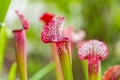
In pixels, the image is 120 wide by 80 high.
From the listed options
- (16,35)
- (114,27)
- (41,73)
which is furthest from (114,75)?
(114,27)

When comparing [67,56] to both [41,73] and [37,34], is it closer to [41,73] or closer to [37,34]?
[41,73]

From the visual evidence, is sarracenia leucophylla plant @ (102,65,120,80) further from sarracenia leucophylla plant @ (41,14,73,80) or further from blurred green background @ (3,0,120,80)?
blurred green background @ (3,0,120,80)

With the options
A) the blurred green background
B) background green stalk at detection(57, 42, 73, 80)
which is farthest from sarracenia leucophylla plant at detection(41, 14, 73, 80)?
the blurred green background

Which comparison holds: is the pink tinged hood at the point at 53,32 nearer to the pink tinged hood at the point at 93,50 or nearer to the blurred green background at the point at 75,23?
the pink tinged hood at the point at 93,50

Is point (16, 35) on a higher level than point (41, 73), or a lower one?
higher

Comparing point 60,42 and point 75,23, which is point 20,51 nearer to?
point 60,42

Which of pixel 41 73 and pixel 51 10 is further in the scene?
pixel 51 10

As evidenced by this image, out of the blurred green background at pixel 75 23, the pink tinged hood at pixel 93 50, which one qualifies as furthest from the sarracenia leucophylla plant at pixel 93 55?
the blurred green background at pixel 75 23
